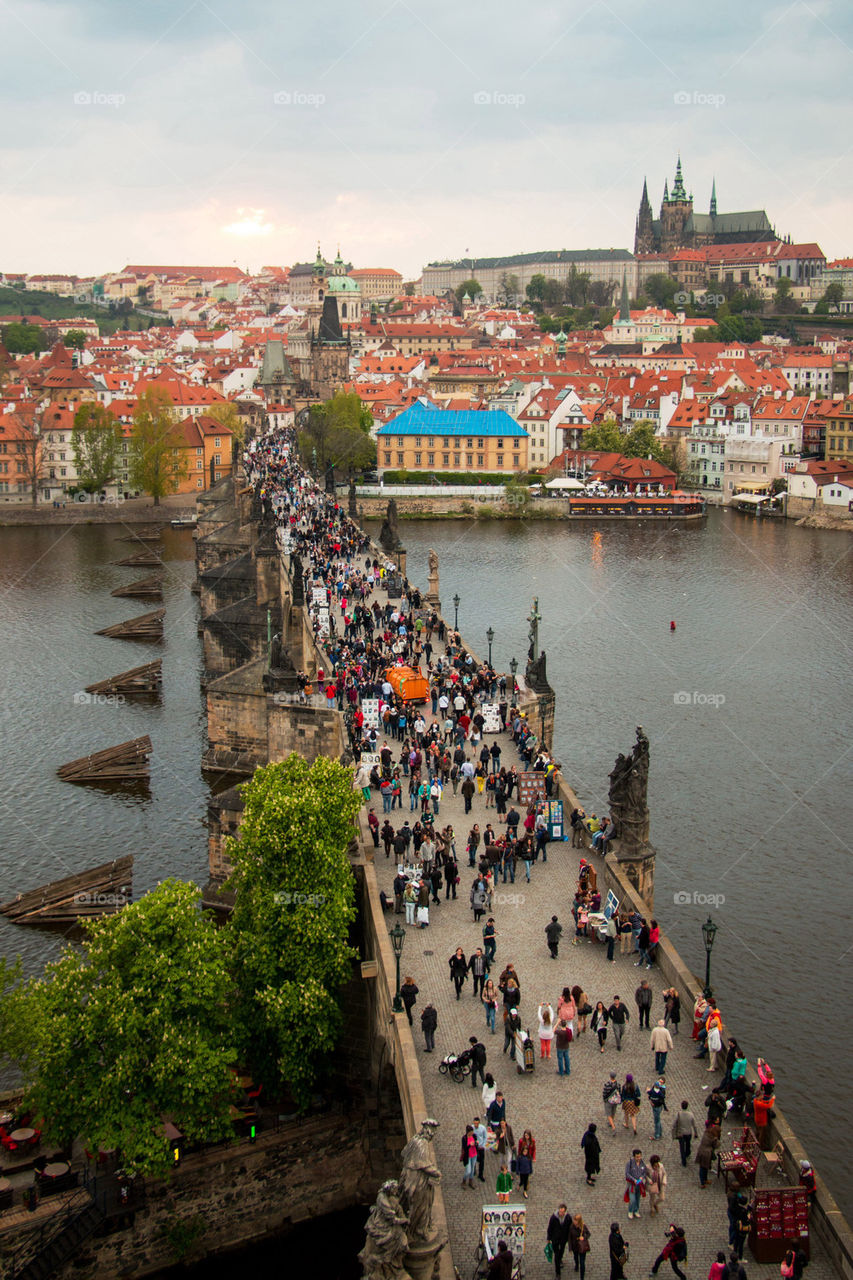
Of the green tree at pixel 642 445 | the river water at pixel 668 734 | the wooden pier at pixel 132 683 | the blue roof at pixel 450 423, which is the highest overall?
the blue roof at pixel 450 423

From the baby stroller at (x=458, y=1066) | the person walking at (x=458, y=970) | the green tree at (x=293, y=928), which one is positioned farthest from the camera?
the green tree at (x=293, y=928)

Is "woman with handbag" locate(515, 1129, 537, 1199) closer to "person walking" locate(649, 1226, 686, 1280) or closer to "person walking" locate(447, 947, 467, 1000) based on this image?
"person walking" locate(649, 1226, 686, 1280)

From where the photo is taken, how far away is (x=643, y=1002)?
1521 cm

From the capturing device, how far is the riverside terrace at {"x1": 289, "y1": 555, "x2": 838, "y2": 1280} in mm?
12305

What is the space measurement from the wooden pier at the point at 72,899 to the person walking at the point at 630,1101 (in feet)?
43.5

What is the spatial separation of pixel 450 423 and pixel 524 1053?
87.3m

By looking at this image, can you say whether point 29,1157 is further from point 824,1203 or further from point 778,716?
point 778,716

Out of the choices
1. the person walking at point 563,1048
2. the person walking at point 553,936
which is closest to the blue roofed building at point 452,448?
the person walking at point 553,936

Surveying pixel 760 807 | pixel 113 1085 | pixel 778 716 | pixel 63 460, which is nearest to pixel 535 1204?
pixel 113 1085

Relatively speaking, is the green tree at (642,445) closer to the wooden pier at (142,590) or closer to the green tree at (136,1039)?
the wooden pier at (142,590)

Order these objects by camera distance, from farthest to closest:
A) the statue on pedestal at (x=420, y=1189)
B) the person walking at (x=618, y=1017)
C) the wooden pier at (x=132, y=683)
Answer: the wooden pier at (x=132, y=683), the person walking at (x=618, y=1017), the statue on pedestal at (x=420, y=1189)

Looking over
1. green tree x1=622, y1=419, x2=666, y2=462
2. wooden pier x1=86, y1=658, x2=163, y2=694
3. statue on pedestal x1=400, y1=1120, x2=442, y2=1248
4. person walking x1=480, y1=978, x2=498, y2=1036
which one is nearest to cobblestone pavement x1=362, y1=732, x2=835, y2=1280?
person walking x1=480, y1=978, x2=498, y2=1036

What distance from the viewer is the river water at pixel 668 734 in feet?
75.2

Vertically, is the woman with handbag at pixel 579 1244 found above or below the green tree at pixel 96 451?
below
